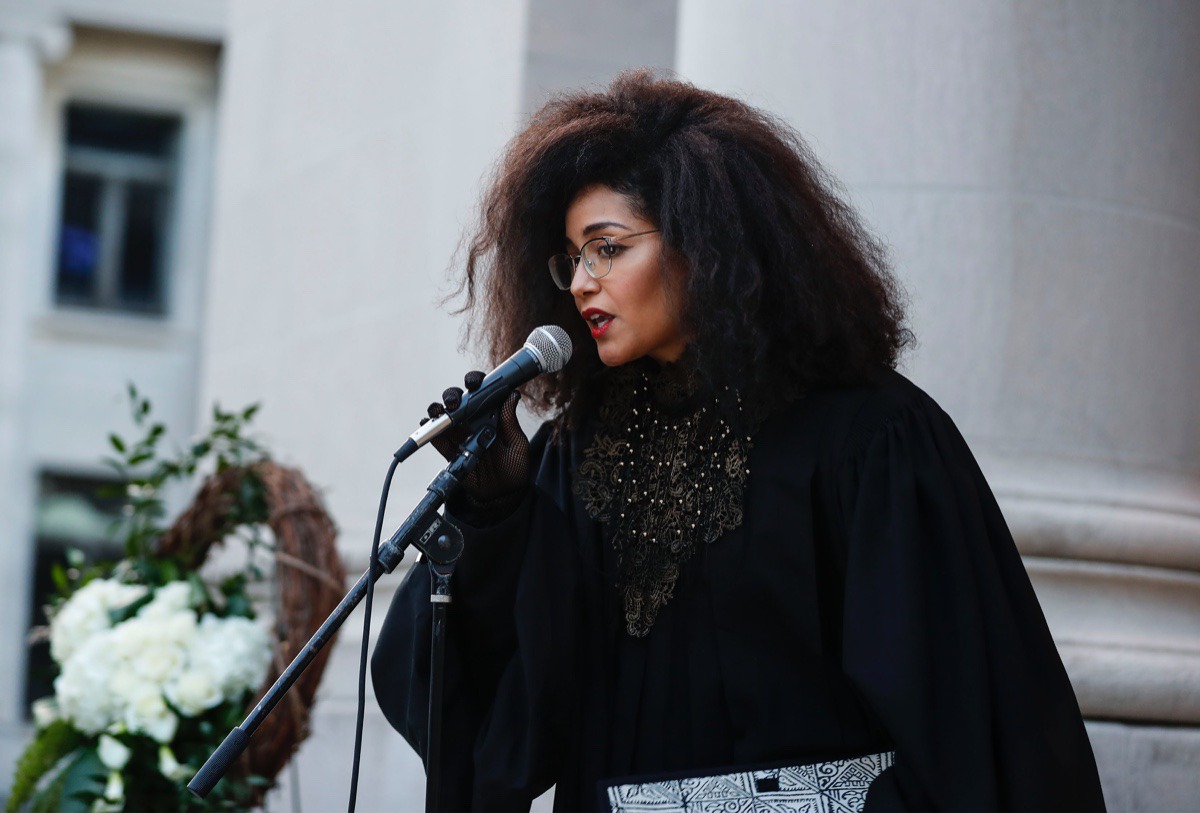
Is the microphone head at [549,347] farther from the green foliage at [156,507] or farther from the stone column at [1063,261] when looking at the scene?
the green foliage at [156,507]

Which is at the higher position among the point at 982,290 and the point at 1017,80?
the point at 1017,80

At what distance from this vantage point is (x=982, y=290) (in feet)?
11.2

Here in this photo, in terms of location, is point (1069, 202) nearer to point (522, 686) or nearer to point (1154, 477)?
point (1154, 477)

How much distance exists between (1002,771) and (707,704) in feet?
1.62

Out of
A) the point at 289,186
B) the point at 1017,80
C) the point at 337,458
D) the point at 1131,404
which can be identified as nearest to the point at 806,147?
the point at 1017,80

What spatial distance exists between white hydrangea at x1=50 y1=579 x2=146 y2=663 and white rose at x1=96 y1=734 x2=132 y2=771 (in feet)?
0.87

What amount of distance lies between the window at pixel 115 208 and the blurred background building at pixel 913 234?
410 inches

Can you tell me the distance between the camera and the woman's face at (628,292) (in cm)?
260

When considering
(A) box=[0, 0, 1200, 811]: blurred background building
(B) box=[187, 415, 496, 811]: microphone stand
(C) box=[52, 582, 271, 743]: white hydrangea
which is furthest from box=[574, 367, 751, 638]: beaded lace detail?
(C) box=[52, 582, 271, 743]: white hydrangea

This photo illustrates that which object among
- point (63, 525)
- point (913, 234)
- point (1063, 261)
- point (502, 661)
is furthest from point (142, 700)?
point (63, 525)

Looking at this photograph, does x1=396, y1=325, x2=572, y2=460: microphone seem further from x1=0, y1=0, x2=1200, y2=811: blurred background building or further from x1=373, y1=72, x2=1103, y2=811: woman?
x1=0, y1=0, x2=1200, y2=811: blurred background building

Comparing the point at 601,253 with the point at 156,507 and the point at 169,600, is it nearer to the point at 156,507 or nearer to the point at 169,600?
the point at 169,600

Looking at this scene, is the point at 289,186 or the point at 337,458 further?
the point at 289,186

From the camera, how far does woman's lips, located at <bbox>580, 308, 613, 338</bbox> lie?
8.59 ft
